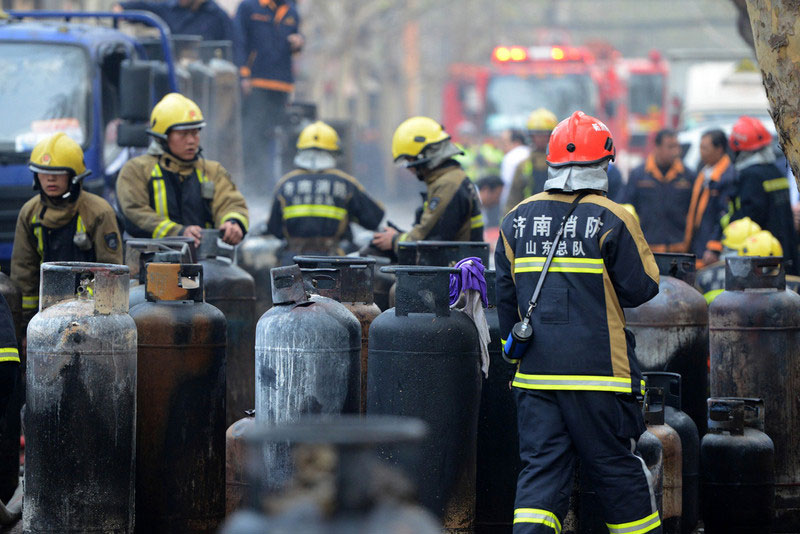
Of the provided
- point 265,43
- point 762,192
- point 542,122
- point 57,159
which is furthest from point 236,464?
point 265,43

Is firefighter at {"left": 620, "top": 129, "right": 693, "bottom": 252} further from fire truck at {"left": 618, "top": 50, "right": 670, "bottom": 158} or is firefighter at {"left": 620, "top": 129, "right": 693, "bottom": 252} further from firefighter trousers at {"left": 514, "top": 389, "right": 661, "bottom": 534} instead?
fire truck at {"left": 618, "top": 50, "right": 670, "bottom": 158}

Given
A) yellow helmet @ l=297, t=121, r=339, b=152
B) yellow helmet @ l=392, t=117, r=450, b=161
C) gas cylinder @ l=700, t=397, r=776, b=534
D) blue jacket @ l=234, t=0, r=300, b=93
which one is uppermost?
blue jacket @ l=234, t=0, r=300, b=93

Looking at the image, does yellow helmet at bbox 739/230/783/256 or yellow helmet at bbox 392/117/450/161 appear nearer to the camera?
yellow helmet at bbox 392/117/450/161

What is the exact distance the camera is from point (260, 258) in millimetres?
10836

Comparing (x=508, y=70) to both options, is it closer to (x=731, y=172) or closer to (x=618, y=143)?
(x=618, y=143)

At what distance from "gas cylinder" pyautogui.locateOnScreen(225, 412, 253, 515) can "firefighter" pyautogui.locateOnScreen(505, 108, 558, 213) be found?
6.30m

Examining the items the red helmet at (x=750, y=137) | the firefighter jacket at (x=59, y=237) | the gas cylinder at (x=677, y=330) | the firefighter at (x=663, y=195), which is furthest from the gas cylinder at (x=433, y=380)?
the firefighter at (x=663, y=195)

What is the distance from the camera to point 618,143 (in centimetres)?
2702

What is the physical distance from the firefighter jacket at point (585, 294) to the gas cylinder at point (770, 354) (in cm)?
177

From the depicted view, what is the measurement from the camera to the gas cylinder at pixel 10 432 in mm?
7207

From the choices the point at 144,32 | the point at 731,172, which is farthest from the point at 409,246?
the point at 144,32

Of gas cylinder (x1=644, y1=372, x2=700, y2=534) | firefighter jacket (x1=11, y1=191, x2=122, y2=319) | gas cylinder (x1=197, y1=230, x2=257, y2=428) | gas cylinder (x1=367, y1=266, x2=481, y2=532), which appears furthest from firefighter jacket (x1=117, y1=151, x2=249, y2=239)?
gas cylinder (x1=644, y1=372, x2=700, y2=534)

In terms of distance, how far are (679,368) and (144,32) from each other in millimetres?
7766

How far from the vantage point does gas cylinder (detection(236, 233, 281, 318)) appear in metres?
10.7
